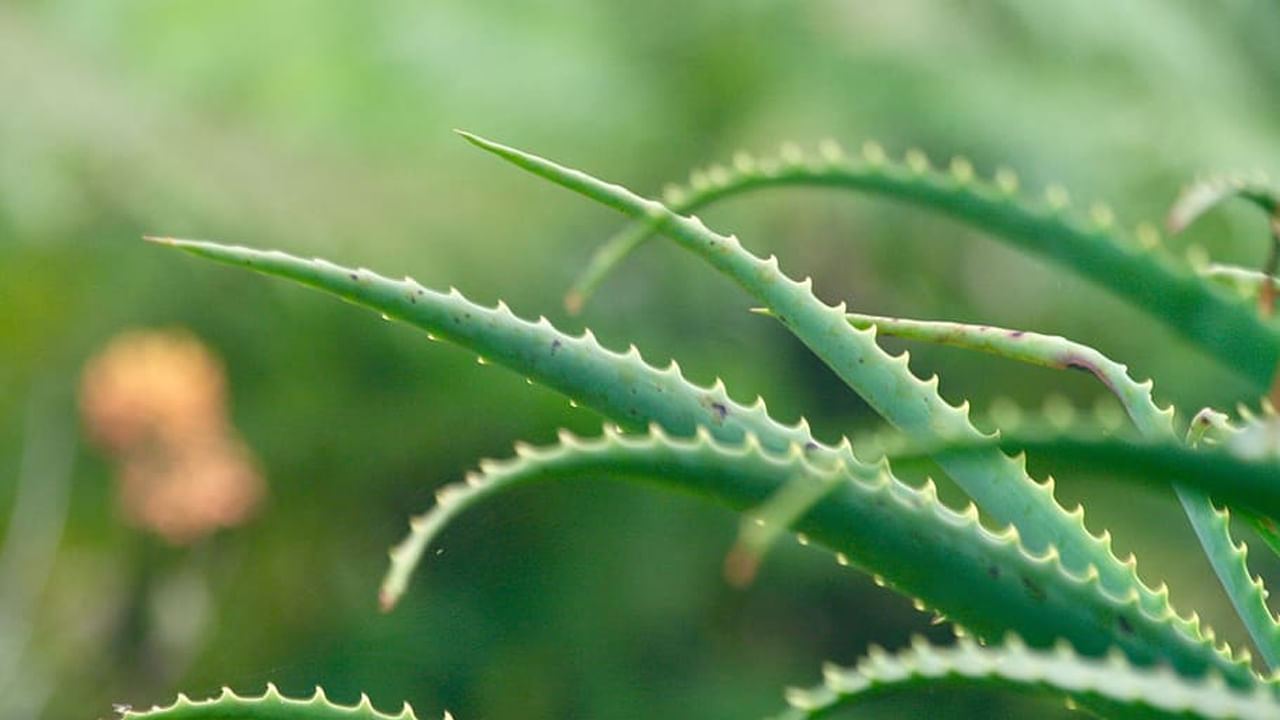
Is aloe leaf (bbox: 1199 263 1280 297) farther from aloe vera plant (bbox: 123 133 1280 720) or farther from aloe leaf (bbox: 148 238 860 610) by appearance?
aloe leaf (bbox: 148 238 860 610)

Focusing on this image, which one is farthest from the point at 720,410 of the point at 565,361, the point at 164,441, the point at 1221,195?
the point at 164,441

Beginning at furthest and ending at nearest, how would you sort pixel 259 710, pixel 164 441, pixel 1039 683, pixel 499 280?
pixel 499 280
pixel 164 441
pixel 259 710
pixel 1039 683

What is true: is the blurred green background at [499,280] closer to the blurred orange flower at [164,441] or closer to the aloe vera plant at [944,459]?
the blurred orange flower at [164,441]

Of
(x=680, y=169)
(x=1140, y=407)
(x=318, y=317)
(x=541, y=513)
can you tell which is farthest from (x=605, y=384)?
(x=680, y=169)

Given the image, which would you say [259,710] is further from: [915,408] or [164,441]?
[164,441]

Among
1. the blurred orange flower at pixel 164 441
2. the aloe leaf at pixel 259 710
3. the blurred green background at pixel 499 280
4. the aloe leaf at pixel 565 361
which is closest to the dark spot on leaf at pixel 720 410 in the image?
the aloe leaf at pixel 565 361

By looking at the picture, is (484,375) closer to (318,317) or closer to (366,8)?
(318,317)
